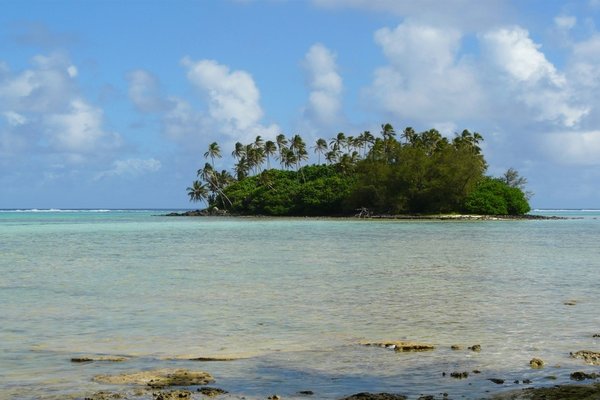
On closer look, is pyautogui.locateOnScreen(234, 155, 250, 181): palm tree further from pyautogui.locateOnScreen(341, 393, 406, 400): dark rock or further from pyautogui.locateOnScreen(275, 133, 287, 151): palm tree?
A: pyautogui.locateOnScreen(341, 393, 406, 400): dark rock

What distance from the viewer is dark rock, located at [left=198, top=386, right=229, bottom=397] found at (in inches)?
351

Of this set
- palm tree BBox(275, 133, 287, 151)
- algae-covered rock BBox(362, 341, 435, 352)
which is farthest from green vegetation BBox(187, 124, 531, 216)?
algae-covered rock BBox(362, 341, 435, 352)

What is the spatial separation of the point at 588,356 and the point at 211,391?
20.4 feet

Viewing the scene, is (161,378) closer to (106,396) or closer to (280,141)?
(106,396)

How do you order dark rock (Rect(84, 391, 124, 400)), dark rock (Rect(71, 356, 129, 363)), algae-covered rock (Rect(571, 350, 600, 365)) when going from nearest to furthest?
1. dark rock (Rect(84, 391, 124, 400))
2. algae-covered rock (Rect(571, 350, 600, 365))
3. dark rock (Rect(71, 356, 129, 363))

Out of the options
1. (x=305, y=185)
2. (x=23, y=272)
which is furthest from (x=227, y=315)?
(x=305, y=185)

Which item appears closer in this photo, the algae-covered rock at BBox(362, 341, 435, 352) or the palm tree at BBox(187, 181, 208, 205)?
the algae-covered rock at BBox(362, 341, 435, 352)

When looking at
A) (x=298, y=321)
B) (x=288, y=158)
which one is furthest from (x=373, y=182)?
(x=298, y=321)

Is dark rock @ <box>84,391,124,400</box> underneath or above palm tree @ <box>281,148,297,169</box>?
underneath

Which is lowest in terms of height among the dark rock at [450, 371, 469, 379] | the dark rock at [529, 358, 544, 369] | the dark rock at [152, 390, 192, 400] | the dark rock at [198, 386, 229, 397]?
the dark rock at [198, 386, 229, 397]

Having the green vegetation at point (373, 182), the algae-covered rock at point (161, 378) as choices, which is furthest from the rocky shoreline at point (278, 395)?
the green vegetation at point (373, 182)

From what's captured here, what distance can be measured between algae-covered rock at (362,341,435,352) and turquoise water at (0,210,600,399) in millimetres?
268

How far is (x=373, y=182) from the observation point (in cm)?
11719

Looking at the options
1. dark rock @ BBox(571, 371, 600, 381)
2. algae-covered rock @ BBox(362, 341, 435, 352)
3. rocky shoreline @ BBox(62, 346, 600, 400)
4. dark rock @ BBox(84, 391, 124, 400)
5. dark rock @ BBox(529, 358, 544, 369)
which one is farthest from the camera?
algae-covered rock @ BBox(362, 341, 435, 352)
